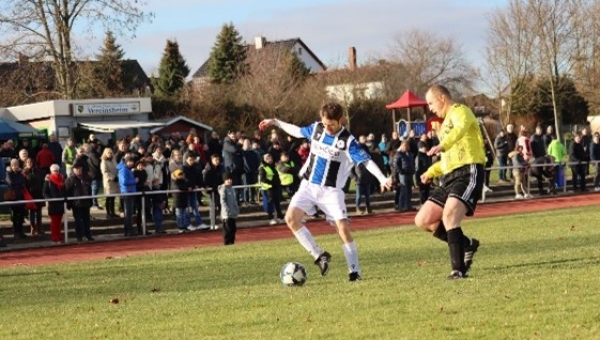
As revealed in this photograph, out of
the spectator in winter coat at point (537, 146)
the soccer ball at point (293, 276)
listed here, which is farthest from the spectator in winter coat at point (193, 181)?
the soccer ball at point (293, 276)

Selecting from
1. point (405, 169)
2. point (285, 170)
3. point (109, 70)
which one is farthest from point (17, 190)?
point (109, 70)

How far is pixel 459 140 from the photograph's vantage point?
12.0 metres

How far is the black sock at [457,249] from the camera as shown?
11828mm

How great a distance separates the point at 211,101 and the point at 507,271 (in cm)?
4318

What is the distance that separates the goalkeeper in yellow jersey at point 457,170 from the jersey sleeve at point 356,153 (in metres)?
0.84

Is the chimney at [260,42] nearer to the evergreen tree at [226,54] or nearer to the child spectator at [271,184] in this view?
the evergreen tree at [226,54]

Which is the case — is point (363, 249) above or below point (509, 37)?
below

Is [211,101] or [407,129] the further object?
[211,101]

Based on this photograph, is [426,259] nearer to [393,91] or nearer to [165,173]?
[165,173]

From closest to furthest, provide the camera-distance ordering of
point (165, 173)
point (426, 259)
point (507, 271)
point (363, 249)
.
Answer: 1. point (507, 271)
2. point (426, 259)
3. point (363, 249)
4. point (165, 173)

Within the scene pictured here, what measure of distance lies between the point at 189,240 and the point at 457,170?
48.4ft

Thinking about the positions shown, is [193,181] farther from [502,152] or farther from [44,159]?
[502,152]

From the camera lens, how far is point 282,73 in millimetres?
65312

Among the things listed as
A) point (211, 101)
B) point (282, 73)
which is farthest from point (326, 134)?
point (282, 73)
